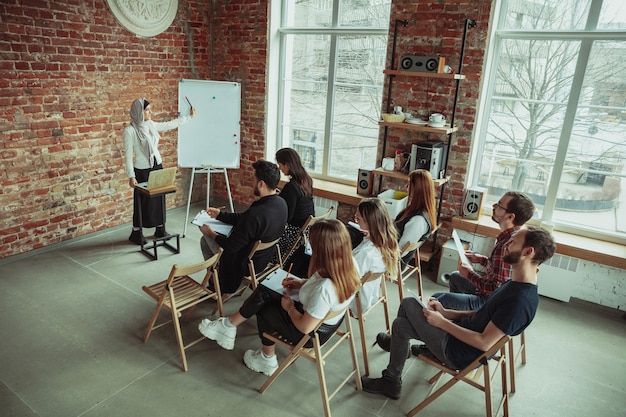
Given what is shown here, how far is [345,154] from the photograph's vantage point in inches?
231

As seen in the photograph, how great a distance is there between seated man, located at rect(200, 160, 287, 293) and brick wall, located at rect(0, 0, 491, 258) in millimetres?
2084

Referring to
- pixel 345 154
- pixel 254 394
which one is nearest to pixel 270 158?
pixel 345 154

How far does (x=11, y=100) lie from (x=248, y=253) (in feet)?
9.28

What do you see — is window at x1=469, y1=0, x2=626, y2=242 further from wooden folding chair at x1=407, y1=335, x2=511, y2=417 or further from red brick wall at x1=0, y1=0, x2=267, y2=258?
red brick wall at x1=0, y1=0, x2=267, y2=258

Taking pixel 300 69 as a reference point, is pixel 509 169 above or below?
below

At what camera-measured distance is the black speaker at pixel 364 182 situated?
5305mm

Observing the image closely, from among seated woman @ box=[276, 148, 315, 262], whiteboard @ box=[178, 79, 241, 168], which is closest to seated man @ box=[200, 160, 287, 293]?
seated woman @ box=[276, 148, 315, 262]

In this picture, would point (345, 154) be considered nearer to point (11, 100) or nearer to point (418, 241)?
point (418, 241)

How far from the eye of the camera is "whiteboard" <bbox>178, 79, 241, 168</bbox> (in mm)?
5418

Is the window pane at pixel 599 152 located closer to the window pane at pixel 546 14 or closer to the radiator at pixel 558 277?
the window pane at pixel 546 14

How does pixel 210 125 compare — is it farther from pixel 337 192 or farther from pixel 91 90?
pixel 337 192

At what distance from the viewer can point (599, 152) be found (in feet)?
14.4

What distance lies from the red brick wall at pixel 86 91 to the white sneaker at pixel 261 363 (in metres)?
3.09

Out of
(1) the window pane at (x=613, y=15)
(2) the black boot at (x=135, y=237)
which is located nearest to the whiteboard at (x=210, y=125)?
(2) the black boot at (x=135, y=237)
